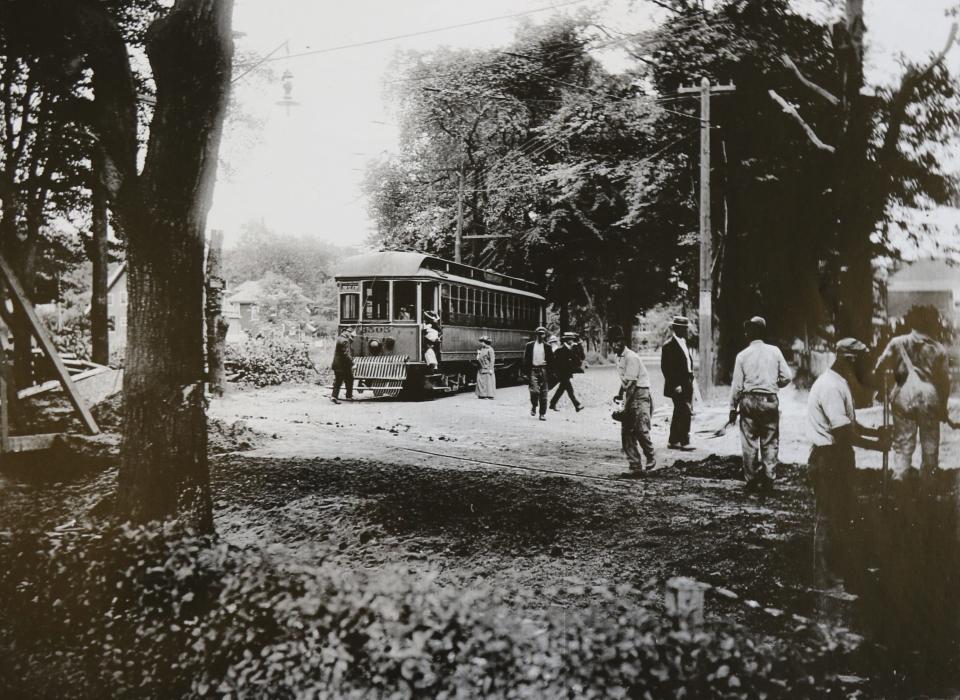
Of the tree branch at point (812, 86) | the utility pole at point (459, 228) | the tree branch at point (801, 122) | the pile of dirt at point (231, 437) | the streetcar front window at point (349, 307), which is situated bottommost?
the pile of dirt at point (231, 437)

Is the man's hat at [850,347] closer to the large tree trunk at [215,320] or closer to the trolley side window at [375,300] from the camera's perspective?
the large tree trunk at [215,320]

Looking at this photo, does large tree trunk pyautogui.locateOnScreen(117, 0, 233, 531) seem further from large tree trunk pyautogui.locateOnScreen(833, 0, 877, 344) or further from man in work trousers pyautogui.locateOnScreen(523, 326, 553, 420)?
large tree trunk pyautogui.locateOnScreen(833, 0, 877, 344)

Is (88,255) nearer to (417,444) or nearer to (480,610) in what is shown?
(417,444)

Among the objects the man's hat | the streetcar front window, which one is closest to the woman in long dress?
the streetcar front window

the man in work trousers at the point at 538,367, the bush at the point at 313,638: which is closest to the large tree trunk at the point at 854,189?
the bush at the point at 313,638

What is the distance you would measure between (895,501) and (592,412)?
170cm

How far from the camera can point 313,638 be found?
10.6ft

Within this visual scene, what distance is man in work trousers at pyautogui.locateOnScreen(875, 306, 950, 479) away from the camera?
3020 millimetres

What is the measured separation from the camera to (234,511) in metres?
3.84

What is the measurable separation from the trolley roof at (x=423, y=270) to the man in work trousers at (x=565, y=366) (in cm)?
61

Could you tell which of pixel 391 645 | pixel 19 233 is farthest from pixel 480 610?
pixel 19 233

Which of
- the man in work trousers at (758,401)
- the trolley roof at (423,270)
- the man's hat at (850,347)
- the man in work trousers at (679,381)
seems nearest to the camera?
the man's hat at (850,347)

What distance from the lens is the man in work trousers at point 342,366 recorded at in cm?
567

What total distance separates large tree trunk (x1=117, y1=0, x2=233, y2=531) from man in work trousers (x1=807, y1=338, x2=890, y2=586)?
10.4ft
